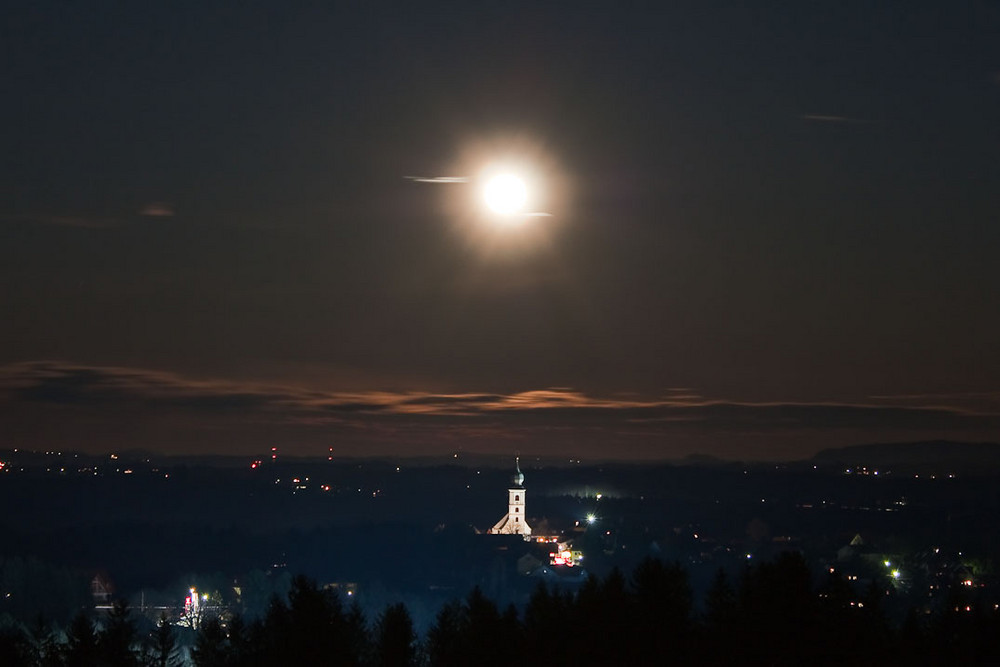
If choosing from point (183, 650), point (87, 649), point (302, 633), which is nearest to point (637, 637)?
point (302, 633)

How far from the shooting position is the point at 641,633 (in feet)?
161

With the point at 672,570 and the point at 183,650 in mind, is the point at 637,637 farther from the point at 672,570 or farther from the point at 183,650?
the point at 183,650

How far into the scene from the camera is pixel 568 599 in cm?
5731

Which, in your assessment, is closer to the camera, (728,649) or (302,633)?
(728,649)

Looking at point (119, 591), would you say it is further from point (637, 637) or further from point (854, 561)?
point (637, 637)

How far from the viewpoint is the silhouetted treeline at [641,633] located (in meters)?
47.1

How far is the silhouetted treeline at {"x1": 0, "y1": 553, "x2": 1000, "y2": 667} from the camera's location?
47.1 m

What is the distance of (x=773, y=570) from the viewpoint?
52719mm

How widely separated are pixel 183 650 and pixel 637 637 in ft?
222

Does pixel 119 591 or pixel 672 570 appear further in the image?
pixel 119 591

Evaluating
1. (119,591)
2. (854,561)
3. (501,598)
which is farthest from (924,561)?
(119,591)

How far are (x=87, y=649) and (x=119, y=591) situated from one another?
149134mm

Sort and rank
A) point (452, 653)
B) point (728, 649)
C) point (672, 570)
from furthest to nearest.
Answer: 1. point (672, 570)
2. point (452, 653)
3. point (728, 649)

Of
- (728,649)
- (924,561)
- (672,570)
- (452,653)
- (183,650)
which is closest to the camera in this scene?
(728,649)
